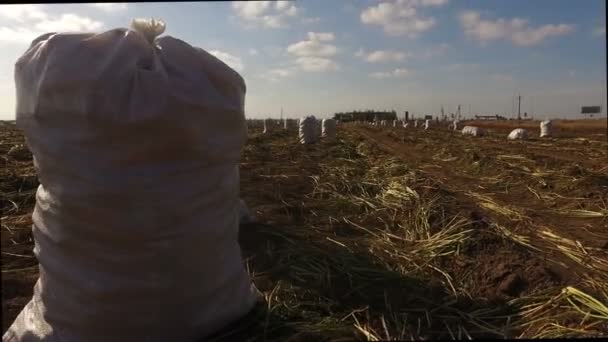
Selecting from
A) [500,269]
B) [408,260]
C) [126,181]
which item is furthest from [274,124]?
[126,181]

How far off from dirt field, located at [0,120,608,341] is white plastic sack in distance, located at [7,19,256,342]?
14.8 inches

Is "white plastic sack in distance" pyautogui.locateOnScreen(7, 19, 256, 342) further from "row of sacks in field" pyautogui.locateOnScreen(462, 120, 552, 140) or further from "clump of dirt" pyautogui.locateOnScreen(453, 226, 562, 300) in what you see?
"row of sacks in field" pyautogui.locateOnScreen(462, 120, 552, 140)

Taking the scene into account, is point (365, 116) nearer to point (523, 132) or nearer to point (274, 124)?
point (274, 124)

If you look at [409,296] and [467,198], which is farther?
[467,198]

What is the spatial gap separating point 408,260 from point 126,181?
197 centimetres

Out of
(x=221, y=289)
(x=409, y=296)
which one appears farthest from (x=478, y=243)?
(x=221, y=289)

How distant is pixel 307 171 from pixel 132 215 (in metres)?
5.42

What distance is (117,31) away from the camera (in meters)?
1.67

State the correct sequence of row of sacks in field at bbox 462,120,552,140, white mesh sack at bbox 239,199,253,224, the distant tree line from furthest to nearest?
1. the distant tree line
2. row of sacks in field at bbox 462,120,552,140
3. white mesh sack at bbox 239,199,253,224

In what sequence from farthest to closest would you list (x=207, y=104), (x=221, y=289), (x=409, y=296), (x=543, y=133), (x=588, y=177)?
(x=543, y=133) → (x=588, y=177) → (x=409, y=296) → (x=221, y=289) → (x=207, y=104)

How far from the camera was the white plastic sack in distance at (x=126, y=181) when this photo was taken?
5.04ft

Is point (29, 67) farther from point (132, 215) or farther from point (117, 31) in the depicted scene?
point (132, 215)

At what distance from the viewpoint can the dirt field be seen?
206cm

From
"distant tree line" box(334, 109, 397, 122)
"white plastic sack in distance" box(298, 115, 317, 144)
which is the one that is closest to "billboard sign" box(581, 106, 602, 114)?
"distant tree line" box(334, 109, 397, 122)
